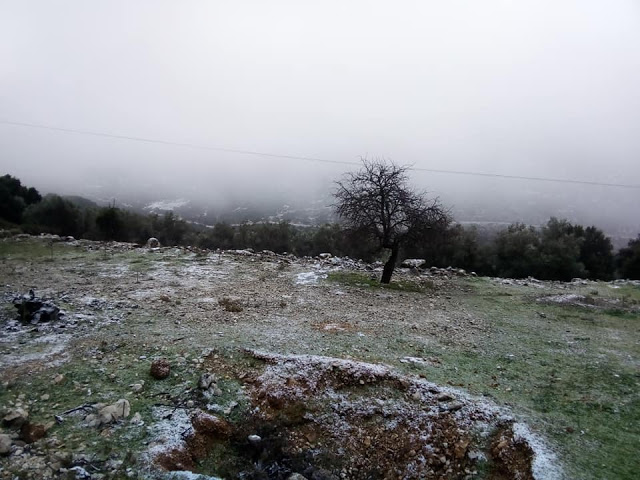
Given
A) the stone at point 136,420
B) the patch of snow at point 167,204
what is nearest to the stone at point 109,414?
the stone at point 136,420

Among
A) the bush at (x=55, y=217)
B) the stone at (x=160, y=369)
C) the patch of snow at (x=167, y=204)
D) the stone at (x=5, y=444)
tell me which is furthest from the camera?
the patch of snow at (x=167, y=204)

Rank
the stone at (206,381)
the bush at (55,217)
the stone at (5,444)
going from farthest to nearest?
the bush at (55,217), the stone at (206,381), the stone at (5,444)

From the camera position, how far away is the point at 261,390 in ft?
27.2

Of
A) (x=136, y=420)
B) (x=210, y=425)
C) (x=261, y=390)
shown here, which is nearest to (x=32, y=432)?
(x=136, y=420)

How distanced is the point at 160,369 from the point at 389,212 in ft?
41.0

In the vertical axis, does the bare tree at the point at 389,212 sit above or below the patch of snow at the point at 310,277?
above

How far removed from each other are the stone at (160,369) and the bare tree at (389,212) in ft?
38.0

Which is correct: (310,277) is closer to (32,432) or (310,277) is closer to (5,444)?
(32,432)

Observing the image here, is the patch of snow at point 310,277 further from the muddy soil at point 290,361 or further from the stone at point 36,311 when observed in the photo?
the stone at point 36,311

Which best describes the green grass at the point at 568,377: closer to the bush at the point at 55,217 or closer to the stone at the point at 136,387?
the stone at the point at 136,387

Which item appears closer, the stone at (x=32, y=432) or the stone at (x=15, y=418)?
the stone at (x=32, y=432)

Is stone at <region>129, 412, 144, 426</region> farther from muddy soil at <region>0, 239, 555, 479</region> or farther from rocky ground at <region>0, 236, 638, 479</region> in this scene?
muddy soil at <region>0, 239, 555, 479</region>

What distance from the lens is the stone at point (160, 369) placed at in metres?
A: 8.31

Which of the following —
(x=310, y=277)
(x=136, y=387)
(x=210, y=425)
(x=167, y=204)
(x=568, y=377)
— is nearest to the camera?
(x=210, y=425)
